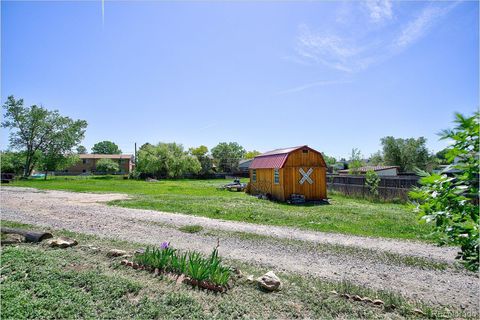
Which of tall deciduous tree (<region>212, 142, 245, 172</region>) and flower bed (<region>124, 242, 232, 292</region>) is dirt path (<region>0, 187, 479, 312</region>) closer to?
flower bed (<region>124, 242, 232, 292</region>)

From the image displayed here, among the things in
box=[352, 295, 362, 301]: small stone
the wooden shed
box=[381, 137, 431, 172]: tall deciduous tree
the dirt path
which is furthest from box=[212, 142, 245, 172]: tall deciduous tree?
box=[352, 295, 362, 301]: small stone

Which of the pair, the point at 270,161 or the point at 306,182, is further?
the point at 270,161

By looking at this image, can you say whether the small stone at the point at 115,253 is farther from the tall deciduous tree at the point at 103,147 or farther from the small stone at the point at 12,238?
the tall deciduous tree at the point at 103,147

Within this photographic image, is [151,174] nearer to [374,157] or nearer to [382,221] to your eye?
[382,221]

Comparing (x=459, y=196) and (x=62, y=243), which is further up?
(x=459, y=196)

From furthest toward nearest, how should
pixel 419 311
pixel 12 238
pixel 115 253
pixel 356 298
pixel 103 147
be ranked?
1. pixel 103 147
2. pixel 12 238
3. pixel 115 253
4. pixel 356 298
5. pixel 419 311

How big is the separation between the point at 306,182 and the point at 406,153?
3772 cm

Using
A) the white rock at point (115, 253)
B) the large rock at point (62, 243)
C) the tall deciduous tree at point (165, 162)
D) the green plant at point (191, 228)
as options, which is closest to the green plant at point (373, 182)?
the green plant at point (191, 228)

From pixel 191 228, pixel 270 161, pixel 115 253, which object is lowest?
pixel 191 228

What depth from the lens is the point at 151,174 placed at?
47.6 m

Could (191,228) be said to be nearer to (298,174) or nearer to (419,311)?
(419,311)

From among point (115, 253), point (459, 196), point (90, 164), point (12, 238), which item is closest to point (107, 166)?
point (90, 164)

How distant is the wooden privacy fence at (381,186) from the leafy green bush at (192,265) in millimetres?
14344

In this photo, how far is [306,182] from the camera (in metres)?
18.5
